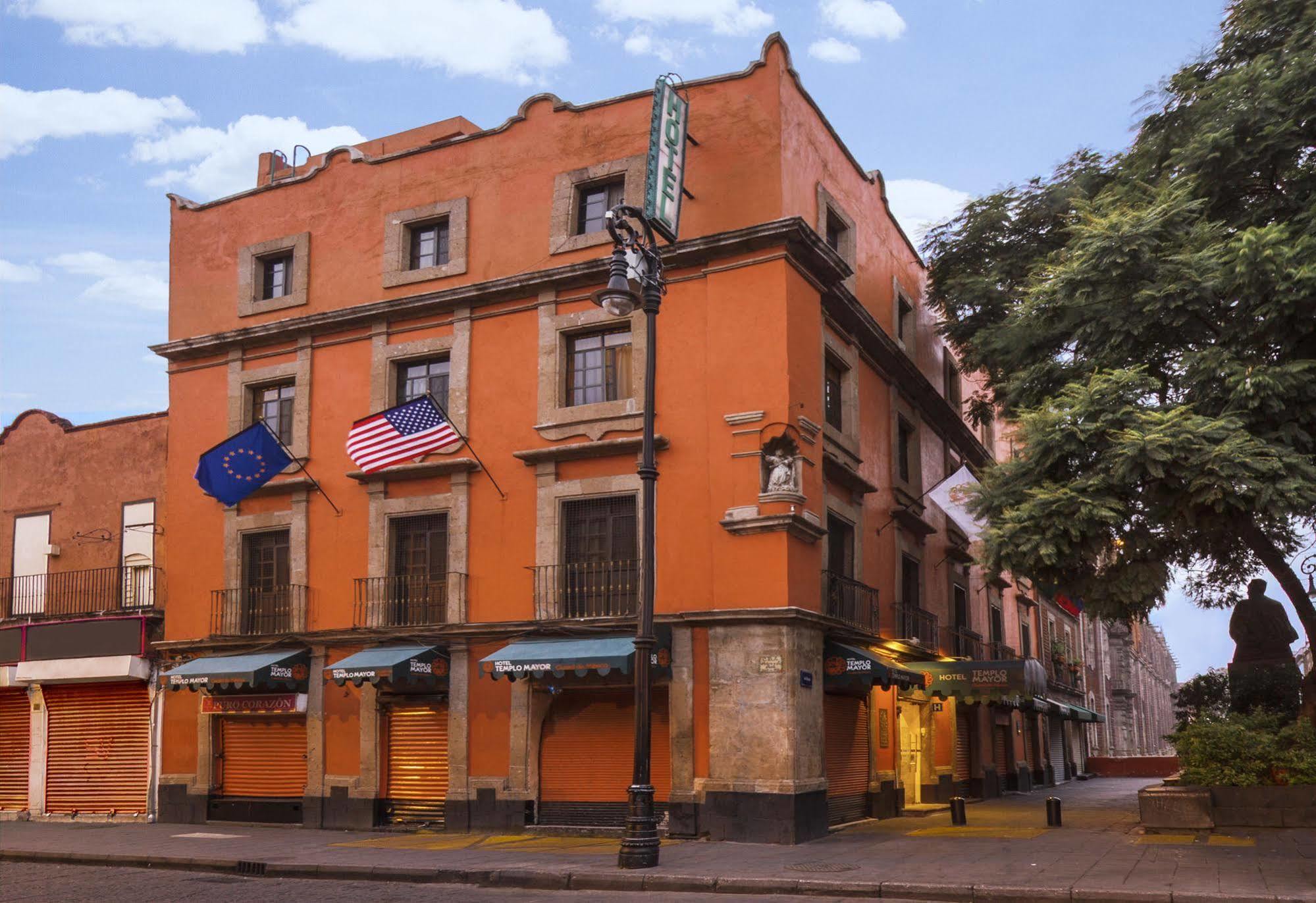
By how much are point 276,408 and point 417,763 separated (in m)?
7.56

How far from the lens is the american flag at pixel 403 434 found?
20.5 meters

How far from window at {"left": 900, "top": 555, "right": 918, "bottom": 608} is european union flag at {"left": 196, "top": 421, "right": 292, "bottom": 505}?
41.8ft

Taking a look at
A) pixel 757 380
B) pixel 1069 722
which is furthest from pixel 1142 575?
pixel 1069 722

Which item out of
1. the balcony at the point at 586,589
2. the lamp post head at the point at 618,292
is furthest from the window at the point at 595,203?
the lamp post head at the point at 618,292

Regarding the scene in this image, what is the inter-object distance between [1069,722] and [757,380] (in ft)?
115

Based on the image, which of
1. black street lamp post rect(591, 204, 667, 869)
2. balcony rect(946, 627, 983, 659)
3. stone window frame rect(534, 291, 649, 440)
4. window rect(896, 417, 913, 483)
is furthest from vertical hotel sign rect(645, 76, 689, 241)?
balcony rect(946, 627, 983, 659)

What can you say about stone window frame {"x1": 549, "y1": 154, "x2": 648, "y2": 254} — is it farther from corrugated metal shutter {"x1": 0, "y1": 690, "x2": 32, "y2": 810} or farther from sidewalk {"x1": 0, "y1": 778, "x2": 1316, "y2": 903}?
corrugated metal shutter {"x1": 0, "y1": 690, "x2": 32, "y2": 810}

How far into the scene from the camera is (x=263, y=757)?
893 inches

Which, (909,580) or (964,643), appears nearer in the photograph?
(909,580)

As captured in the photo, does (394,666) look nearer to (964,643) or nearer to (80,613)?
(80,613)

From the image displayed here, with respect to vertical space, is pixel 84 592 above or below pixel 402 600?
above

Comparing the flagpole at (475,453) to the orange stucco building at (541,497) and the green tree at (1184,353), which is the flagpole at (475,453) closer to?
the orange stucco building at (541,497)

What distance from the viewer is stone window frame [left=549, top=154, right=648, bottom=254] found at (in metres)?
21.2

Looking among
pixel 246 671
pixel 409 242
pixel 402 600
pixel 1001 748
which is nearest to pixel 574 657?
pixel 402 600
